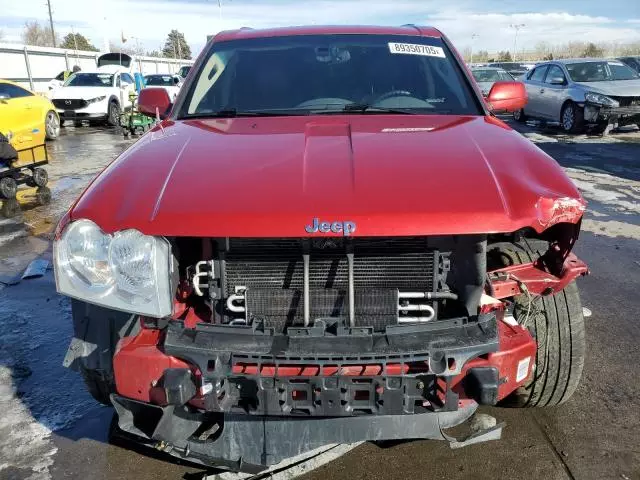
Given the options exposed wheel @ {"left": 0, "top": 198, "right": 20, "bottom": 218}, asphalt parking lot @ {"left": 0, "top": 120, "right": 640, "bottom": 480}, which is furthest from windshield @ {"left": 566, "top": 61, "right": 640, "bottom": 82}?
exposed wheel @ {"left": 0, "top": 198, "right": 20, "bottom": 218}

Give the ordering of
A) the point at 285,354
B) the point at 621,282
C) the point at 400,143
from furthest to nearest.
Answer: the point at 621,282 → the point at 400,143 → the point at 285,354

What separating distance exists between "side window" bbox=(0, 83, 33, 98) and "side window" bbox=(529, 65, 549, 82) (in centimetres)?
1205

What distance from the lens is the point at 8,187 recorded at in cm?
723

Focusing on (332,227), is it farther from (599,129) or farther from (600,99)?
(599,129)

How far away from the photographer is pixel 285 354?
6.03 feet

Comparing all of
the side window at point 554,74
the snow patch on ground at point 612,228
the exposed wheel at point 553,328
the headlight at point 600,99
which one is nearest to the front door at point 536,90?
the side window at point 554,74

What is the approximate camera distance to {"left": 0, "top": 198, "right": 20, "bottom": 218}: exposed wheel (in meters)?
7.00

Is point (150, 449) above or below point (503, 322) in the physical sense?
below

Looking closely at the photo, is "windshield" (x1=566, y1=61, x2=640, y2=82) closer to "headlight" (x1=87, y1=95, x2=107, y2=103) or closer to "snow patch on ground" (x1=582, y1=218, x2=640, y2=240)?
"snow patch on ground" (x1=582, y1=218, x2=640, y2=240)

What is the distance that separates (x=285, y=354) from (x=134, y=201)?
30.2 inches

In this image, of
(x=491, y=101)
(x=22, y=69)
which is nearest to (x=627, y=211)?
(x=491, y=101)

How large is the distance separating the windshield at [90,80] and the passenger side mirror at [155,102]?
50.6ft

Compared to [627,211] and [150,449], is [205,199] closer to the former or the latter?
[150,449]

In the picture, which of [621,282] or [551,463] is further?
[621,282]
